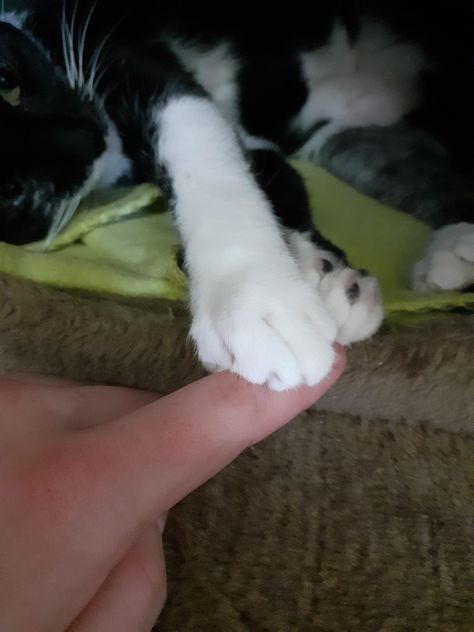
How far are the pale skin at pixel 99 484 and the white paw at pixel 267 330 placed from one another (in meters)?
0.02

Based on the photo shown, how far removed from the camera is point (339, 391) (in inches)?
30.6

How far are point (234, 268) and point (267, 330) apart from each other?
0.33 ft

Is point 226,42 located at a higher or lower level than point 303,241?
higher

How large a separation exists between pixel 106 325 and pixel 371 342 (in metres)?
0.29

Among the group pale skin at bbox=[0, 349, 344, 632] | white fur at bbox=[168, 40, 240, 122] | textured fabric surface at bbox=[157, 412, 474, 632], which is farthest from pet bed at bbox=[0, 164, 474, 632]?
white fur at bbox=[168, 40, 240, 122]

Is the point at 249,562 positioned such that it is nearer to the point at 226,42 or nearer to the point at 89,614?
the point at 89,614

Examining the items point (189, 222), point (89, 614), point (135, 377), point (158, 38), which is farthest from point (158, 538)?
point (158, 38)

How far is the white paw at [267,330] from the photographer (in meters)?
0.61

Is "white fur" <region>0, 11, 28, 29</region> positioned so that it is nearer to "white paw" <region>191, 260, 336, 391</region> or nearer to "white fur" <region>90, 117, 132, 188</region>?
"white fur" <region>90, 117, 132, 188</region>

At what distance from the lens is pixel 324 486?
0.74 metres

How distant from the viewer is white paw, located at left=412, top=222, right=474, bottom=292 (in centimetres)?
83

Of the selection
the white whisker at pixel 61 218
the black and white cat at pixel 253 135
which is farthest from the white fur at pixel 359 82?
the white whisker at pixel 61 218

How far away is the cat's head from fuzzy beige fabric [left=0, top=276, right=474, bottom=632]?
119mm

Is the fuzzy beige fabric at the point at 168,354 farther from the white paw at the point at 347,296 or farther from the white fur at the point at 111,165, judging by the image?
the white fur at the point at 111,165
